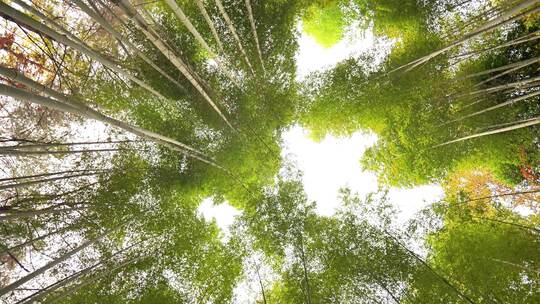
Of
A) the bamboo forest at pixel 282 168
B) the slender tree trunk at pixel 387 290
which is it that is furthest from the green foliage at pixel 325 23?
the slender tree trunk at pixel 387 290

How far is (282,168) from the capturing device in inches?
303

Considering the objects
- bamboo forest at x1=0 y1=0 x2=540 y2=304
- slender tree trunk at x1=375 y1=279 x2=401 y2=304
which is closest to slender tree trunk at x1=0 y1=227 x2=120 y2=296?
bamboo forest at x1=0 y1=0 x2=540 y2=304

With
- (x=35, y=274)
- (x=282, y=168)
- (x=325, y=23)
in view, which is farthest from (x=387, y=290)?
(x=325, y=23)

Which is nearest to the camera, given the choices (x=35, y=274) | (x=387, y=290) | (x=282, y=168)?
(x=35, y=274)

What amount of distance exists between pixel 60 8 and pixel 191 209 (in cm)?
465

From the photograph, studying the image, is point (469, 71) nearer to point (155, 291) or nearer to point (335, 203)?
point (335, 203)

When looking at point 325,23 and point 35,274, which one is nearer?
point 35,274

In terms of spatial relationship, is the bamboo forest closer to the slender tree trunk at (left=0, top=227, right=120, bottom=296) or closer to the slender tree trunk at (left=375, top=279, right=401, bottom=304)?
the slender tree trunk at (left=375, top=279, right=401, bottom=304)

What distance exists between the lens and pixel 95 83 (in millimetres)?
6867

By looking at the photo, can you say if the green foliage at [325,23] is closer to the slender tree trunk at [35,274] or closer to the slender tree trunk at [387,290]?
the slender tree trunk at [387,290]

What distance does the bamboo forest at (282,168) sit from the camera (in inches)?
260

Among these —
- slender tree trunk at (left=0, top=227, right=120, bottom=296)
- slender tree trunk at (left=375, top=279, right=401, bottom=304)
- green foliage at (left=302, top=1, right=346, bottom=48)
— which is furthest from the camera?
green foliage at (left=302, top=1, right=346, bottom=48)

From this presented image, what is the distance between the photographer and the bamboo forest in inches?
260

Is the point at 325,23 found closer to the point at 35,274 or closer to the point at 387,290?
the point at 387,290
